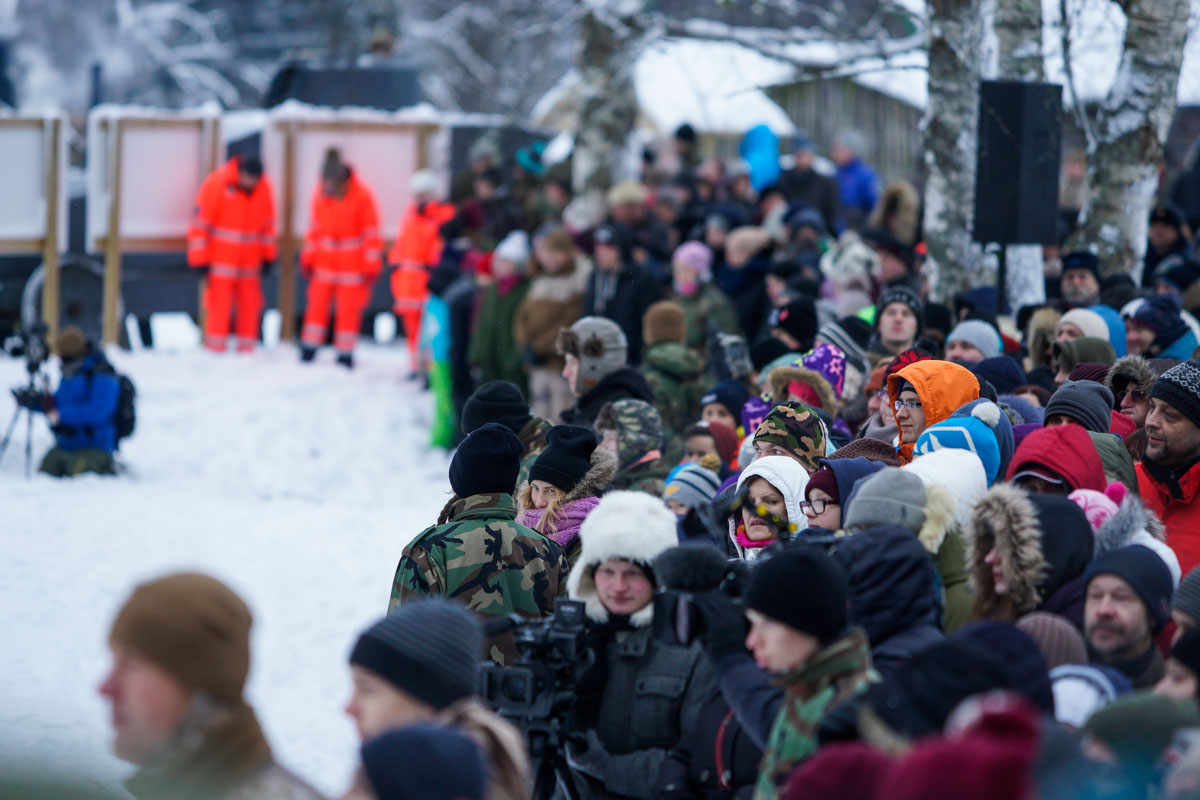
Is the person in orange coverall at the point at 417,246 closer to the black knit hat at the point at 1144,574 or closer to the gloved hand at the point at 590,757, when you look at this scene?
the gloved hand at the point at 590,757

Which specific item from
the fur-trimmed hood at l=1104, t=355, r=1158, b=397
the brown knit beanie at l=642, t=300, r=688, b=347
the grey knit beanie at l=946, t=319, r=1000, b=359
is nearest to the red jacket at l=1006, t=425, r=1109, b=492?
the fur-trimmed hood at l=1104, t=355, r=1158, b=397

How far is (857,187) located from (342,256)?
537cm

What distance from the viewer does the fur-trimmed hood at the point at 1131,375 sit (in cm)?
592

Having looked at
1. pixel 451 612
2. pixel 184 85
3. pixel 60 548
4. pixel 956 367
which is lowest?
pixel 60 548

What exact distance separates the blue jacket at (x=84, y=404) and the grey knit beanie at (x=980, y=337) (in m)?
6.31

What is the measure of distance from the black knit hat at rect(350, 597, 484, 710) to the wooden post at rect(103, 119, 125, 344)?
12469 mm

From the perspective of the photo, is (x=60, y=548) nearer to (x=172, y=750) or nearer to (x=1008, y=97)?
(x=1008, y=97)

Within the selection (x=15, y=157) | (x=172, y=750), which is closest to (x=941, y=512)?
(x=172, y=750)

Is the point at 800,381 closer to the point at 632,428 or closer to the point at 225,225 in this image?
the point at 632,428

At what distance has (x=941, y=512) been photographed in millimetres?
3932

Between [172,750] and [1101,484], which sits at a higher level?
[1101,484]

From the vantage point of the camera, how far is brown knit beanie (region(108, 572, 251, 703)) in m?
2.78

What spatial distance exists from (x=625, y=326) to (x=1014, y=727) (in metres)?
8.73

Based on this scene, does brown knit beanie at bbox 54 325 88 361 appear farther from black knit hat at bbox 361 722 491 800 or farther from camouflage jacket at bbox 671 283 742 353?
black knit hat at bbox 361 722 491 800
